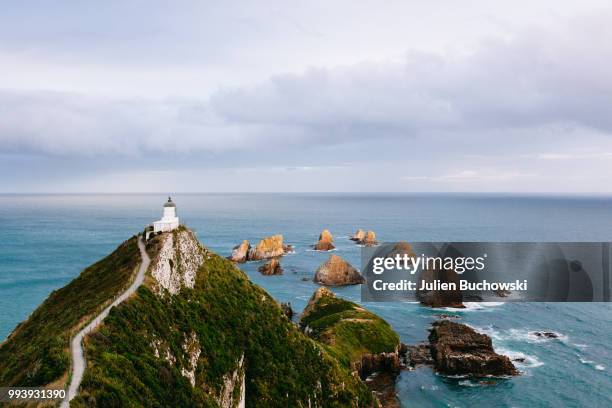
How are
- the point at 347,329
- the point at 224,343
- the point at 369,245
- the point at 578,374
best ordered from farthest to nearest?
the point at 369,245 < the point at 347,329 < the point at 578,374 < the point at 224,343

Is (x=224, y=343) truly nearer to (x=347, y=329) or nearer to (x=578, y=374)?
(x=347, y=329)

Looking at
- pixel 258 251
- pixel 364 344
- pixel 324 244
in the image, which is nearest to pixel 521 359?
pixel 364 344

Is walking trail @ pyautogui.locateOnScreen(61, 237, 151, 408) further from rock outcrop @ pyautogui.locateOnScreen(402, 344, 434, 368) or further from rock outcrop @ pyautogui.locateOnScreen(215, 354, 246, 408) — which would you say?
rock outcrop @ pyautogui.locateOnScreen(402, 344, 434, 368)

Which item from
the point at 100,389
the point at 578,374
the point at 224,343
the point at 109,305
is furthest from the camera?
the point at 578,374

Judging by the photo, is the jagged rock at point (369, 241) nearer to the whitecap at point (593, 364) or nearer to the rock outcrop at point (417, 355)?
the rock outcrop at point (417, 355)

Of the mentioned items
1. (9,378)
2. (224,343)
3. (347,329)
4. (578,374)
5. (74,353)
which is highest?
(74,353)

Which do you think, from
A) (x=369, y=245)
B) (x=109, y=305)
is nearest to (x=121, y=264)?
(x=109, y=305)

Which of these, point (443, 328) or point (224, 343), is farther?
point (443, 328)

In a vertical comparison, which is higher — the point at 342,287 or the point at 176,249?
the point at 176,249

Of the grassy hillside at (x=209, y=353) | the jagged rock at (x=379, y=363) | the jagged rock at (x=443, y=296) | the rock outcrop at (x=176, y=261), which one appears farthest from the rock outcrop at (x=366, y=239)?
the rock outcrop at (x=176, y=261)
